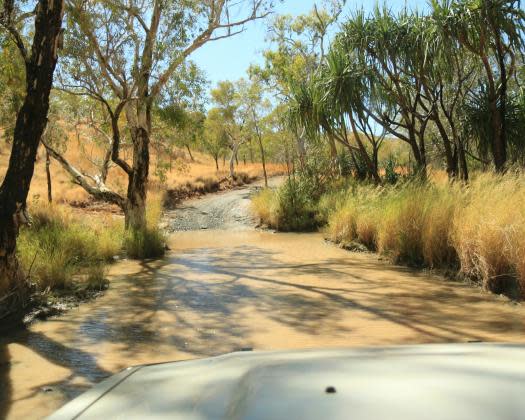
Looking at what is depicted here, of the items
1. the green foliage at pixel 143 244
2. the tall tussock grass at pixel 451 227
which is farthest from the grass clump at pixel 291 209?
the green foliage at pixel 143 244

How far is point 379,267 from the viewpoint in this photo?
10359 millimetres

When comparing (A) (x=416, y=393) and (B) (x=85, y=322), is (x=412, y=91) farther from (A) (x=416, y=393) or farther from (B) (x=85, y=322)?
(A) (x=416, y=393)

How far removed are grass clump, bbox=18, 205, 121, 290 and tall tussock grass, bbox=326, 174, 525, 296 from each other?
5.59 m

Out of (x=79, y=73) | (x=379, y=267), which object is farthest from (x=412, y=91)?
(x=79, y=73)

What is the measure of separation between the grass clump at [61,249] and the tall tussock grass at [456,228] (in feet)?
18.3

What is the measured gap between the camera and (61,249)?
9625mm

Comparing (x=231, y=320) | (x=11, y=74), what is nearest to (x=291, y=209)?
(x=11, y=74)

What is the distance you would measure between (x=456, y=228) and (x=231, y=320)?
13.3 feet

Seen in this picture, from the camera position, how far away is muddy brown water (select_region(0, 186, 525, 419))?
507 centimetres

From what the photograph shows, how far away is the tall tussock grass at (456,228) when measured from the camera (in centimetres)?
732

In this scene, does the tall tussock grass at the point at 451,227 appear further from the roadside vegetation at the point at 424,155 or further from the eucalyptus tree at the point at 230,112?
the eucalyptus tree at the point at 230,112

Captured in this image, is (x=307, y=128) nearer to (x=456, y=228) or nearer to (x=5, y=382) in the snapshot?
(x=456, y=228)

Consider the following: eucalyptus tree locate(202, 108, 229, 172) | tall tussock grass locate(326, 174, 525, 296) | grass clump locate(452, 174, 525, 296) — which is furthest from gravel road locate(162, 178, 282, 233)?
eucalyptus tree locate(202, 108, 229, 172)

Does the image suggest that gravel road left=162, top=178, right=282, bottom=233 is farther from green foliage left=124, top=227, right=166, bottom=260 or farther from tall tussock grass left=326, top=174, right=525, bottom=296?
tall tussock grass left=326, top=174, right=525, bottom=296
